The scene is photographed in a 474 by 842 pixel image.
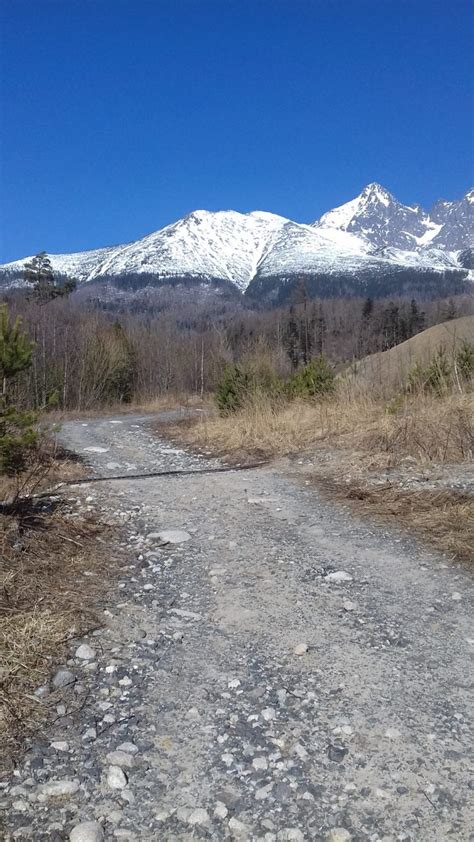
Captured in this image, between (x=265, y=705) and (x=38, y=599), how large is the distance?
5.06ft

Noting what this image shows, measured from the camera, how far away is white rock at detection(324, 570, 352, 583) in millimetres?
3738

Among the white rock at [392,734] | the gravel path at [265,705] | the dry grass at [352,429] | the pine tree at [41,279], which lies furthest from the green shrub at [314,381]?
the pine tree at [41,279]

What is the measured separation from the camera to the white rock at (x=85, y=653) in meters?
2.75

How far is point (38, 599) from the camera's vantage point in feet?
10.6

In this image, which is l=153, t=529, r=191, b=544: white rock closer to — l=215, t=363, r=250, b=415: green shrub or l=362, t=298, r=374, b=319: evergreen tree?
l=215, t=363, r=250, b=415: green shrub

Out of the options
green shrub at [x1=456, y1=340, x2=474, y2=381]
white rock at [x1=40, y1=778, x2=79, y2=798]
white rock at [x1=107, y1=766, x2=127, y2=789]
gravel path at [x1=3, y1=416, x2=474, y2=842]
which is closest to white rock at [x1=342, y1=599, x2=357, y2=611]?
gravel path at [x1=3, y1=416, x2=474, y2=842]

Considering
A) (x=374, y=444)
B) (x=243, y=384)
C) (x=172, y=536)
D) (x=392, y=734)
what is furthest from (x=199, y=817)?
(x=243, y=384)

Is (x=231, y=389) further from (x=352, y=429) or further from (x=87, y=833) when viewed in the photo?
(x=87, y=833)

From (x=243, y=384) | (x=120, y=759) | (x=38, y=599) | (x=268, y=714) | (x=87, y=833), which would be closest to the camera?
(x=87, y=833)

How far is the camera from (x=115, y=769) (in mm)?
2010

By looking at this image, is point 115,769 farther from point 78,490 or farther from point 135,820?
point 78,490

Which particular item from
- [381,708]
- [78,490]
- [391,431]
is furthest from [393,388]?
[381,708]

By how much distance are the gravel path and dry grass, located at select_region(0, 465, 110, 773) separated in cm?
12

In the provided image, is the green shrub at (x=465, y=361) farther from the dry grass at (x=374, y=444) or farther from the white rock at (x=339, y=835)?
the white rock at (x=339, y=835)
